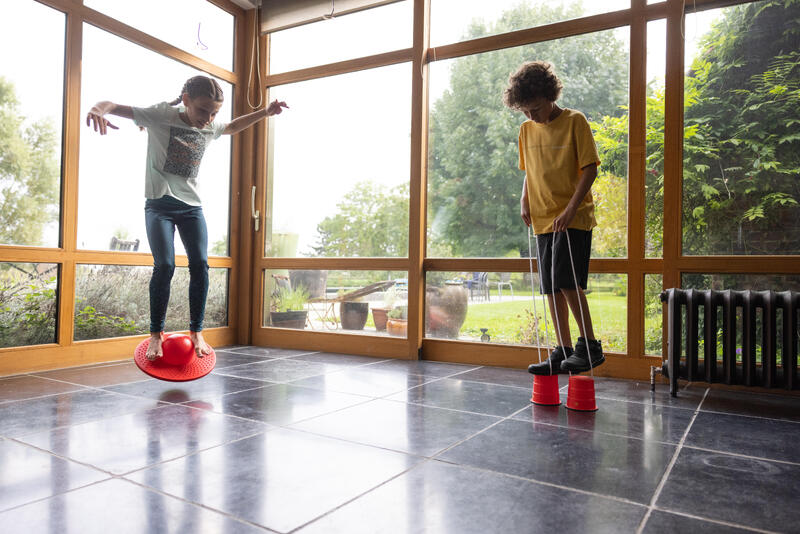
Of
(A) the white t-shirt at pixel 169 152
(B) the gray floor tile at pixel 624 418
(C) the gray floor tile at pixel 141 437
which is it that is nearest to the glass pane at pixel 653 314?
(B) the gray floor tile at pixel 624 418

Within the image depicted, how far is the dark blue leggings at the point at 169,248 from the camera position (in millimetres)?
2766

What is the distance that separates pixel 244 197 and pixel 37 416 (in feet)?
8.46

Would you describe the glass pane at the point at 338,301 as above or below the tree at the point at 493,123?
below

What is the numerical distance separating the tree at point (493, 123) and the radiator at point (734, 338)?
42.7 inches

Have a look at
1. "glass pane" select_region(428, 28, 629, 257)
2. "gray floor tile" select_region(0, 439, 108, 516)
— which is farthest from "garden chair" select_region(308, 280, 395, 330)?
"gray floor tile" select_region(0, 439, 108, 516)

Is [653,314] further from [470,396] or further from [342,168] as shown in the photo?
[342,168]

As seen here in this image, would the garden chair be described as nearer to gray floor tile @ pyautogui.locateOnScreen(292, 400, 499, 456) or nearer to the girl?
the girl

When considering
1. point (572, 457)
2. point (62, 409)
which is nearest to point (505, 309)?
point (572, 457)

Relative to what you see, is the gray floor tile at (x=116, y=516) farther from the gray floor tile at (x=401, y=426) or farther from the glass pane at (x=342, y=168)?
the glass pane at (x=342, y=168)

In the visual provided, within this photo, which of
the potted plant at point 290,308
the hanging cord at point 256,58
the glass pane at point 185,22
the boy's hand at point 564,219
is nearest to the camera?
the boy's hand at point 564,219

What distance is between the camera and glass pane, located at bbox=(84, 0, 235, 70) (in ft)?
11.9

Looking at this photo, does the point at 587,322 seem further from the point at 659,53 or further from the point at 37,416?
the point at 37,416

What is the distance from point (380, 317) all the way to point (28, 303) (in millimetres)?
2098

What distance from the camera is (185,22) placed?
4.00m
